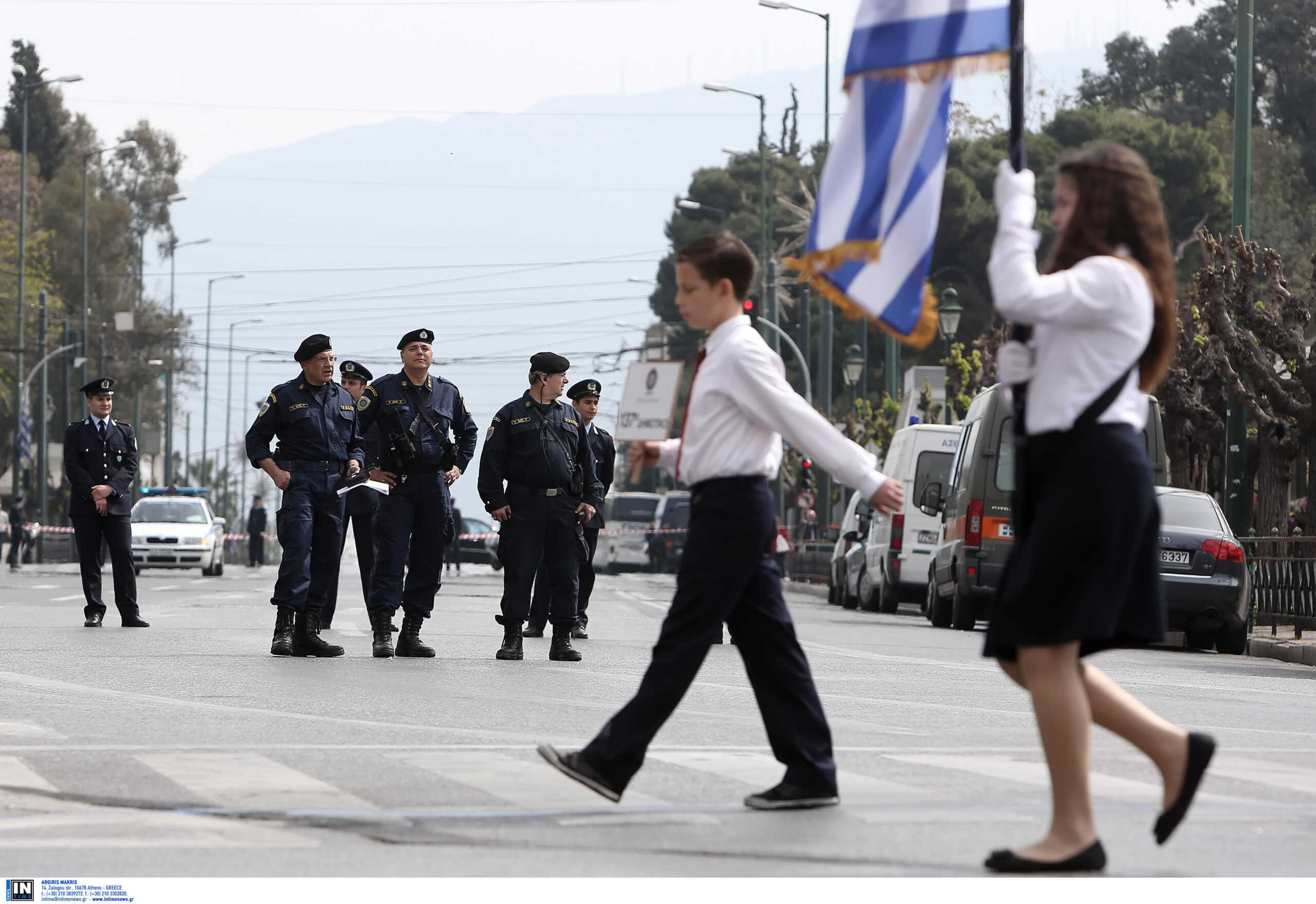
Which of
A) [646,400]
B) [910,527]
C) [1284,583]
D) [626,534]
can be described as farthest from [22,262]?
[1284,583]

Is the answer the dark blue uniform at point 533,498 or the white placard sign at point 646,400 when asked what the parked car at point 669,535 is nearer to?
the white placard sign at point 646,400

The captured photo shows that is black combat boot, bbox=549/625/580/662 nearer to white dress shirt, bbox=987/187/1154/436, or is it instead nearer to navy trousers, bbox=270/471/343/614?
navy trousers, bbox=270/471/343/614

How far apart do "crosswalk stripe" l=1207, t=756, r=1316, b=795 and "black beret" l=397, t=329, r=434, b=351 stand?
7187 mm

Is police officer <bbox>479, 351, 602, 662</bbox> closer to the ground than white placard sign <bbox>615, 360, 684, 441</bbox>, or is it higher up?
closer to the ground

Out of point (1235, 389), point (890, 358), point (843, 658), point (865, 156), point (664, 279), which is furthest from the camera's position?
point (664, 279)

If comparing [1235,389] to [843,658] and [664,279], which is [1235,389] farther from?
[664,279]

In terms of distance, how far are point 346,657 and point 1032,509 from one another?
955 centimetres

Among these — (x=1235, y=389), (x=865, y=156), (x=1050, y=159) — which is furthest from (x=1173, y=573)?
(x=1050, y=159)

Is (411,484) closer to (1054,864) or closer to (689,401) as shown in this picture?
(689,401)

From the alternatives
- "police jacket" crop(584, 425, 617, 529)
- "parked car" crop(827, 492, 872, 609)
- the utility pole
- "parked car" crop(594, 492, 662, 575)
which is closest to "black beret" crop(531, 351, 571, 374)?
"police jacket" crop(584, 425, 617, 529)

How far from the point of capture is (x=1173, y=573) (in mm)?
20812

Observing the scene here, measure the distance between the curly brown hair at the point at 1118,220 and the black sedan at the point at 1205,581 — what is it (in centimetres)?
1473

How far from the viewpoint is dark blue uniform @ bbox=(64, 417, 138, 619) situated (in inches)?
735
